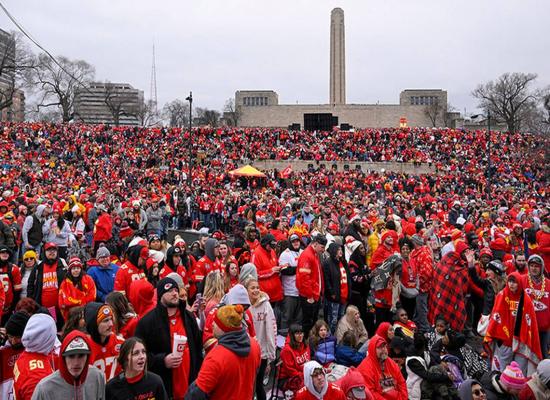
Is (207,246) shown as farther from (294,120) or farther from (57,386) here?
(294,120)

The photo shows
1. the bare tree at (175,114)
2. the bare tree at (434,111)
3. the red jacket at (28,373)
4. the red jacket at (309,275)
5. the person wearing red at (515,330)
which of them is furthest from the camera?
the bare tree at (175,114)

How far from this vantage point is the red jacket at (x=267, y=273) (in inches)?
280

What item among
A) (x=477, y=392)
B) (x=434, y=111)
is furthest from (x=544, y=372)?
(x=434, y=111)

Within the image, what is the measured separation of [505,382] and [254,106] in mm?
71030

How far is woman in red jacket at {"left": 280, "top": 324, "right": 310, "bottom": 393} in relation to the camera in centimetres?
524

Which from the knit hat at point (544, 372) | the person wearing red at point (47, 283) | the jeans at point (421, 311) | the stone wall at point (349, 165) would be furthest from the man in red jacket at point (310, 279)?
the stone wall at point (349, 165)

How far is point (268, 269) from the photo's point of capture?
7.14 m

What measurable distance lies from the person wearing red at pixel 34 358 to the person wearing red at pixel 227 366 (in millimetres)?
1090

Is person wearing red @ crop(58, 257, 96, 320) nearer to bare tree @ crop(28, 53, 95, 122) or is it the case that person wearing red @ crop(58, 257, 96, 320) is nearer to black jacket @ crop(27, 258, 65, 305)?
black jacket @ crop(27, 258, 65, 305)

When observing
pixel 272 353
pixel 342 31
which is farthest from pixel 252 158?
pixel 272 353

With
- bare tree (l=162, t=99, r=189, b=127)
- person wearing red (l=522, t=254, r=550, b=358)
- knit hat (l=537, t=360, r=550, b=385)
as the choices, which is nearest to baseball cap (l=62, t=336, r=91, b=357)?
knit hat (l=537, t=360, r=550, b=385)

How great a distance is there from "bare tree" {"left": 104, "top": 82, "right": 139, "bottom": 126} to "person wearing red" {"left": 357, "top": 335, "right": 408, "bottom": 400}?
7338 cm

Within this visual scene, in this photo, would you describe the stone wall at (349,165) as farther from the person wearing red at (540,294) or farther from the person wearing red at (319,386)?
the person wearing red at (319,386)

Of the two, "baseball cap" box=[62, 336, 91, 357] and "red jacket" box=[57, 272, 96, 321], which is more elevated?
"baseball cap" box=[62, 336, 91, 357]
